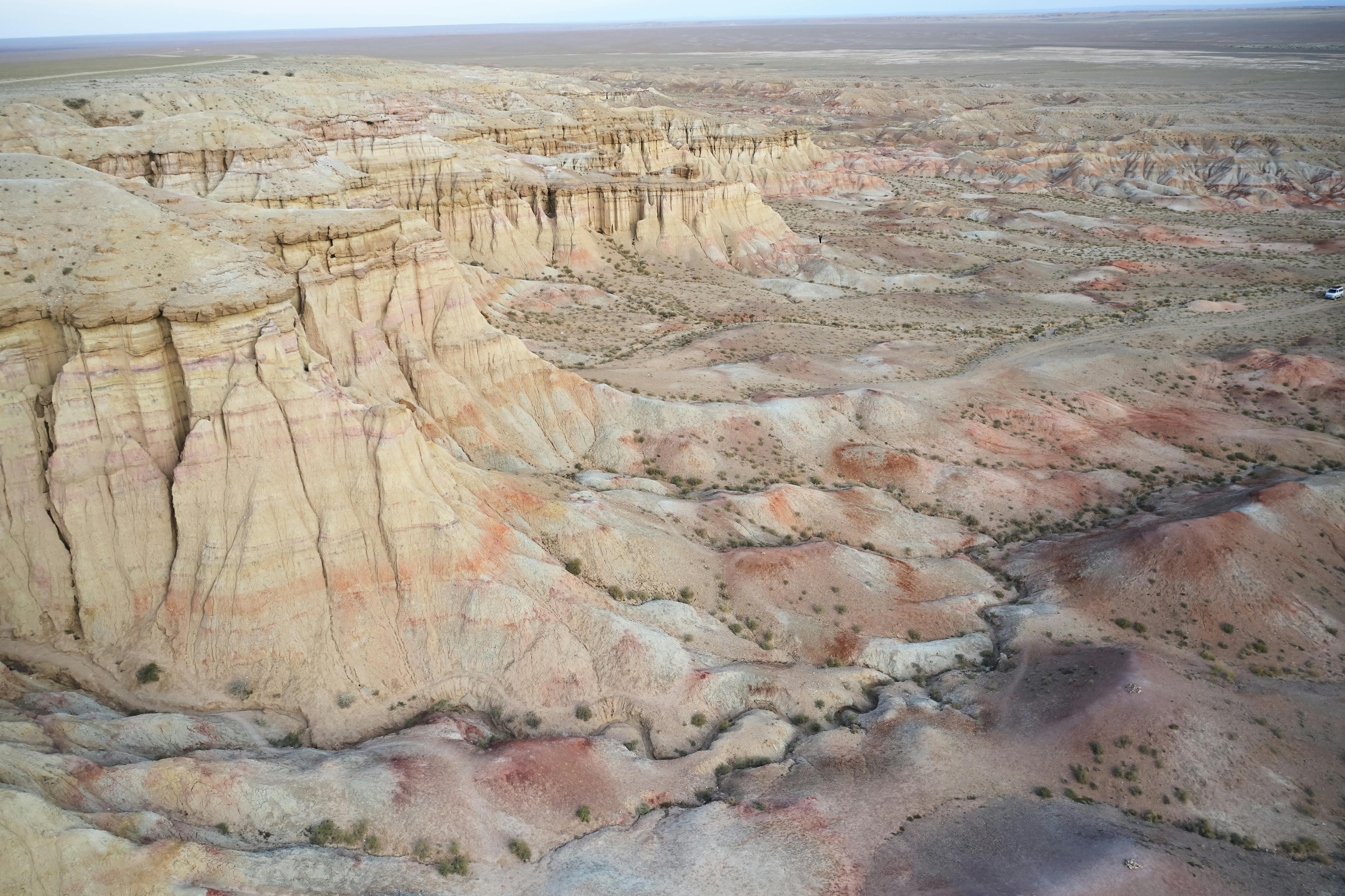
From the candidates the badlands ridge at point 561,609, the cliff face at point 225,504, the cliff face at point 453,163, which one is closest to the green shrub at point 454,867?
the badlands ridge at point 561,609

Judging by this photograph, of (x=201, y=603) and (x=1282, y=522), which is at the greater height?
(x=201, y=603)

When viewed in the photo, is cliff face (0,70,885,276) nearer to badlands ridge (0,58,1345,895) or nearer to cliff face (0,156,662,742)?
badlands ridge (0,58,1345,895)

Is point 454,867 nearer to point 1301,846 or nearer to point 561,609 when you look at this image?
point 561,609

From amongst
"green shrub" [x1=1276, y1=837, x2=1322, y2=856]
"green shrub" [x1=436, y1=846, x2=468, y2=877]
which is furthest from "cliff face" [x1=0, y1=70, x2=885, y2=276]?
"green shrub" [x1=1276, y1=837, x2=1322, y2=856]

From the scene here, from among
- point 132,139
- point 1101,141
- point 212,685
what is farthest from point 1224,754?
point 1101,141

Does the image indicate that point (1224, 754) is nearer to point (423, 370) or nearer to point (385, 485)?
point (385, 485)

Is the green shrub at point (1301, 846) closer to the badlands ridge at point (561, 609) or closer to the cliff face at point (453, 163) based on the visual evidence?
the badlands ridge at point (561, 609)

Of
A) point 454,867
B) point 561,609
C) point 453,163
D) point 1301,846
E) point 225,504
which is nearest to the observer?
point 454,867

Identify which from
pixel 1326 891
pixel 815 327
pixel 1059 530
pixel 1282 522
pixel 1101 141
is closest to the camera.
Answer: pixel 1326 891

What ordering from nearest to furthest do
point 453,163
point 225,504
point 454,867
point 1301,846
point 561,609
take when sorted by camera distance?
point 454,867 → point 1301,846 → point 225,504 → point 561,609 → point 453,163

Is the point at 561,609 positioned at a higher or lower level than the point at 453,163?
lower

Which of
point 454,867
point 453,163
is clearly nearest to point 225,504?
point 454,867
